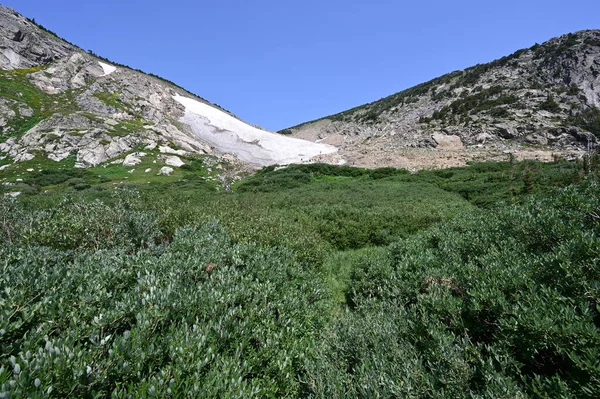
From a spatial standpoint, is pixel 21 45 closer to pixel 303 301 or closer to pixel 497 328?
pixel 303 301

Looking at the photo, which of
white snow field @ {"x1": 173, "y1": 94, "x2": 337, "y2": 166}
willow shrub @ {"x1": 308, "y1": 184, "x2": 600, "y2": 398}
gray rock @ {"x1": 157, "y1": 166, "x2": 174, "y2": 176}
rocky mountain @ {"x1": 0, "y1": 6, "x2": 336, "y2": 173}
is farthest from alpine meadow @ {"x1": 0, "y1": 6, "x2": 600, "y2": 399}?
white snow field @ {"x1": 173, "y1": 94, "x2": 337, "y2": 166}

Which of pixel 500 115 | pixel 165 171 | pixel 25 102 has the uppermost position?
pixel 25 102

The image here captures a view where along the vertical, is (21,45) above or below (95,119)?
above

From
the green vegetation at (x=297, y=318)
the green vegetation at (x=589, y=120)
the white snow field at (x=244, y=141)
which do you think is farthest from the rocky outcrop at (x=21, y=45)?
the green vegetation at (x=589, y=120)

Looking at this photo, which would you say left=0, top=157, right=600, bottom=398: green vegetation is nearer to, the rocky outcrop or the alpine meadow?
the alpine meadow

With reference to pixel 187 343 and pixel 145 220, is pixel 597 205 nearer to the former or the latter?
pixel 187 343

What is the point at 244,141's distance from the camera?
71250mm

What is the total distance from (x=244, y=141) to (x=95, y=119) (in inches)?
1141

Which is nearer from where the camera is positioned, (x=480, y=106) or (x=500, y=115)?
(x=500, y=115)

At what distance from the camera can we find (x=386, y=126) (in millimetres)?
84312

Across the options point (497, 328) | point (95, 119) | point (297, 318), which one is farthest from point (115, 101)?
point (497, 328)

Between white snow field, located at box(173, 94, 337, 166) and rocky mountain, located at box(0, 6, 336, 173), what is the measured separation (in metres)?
0.22

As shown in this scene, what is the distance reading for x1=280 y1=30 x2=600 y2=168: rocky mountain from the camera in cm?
4859

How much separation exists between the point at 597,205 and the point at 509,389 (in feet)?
15.4
